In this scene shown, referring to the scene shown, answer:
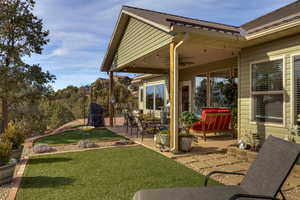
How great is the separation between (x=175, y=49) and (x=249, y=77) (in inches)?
94.5

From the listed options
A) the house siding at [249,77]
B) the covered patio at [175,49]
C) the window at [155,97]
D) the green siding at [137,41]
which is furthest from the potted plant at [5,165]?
the window at [155,97]

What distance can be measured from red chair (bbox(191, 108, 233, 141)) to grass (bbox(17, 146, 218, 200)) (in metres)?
2.50

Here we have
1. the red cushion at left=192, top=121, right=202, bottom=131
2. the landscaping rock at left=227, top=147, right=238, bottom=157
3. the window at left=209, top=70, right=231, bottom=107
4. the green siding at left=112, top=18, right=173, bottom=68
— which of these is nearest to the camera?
the landscaping rock at left=227, top=147, right=238, bottom=157

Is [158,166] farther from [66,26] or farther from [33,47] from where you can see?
[66,26]

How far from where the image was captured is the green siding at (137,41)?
5898mm

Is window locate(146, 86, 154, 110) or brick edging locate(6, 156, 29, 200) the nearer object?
brick edging locate(6, 156, 29, 200)

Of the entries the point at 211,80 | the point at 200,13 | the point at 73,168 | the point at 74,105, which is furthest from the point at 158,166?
the point at 74,105

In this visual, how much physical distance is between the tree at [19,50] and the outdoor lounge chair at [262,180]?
10032 millimetres

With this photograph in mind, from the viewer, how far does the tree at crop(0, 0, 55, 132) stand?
364 inches

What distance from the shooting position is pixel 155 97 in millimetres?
13266

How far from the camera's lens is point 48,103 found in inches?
659

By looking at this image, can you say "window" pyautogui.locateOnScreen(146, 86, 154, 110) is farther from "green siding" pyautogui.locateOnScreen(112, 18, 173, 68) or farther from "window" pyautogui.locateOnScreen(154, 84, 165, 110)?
"green siding" pyautogui.locateOnScreen(112, 18, 173, 68)

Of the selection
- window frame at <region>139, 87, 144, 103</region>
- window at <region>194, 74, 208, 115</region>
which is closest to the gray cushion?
window at <region>194, 74, 208, 115</region>

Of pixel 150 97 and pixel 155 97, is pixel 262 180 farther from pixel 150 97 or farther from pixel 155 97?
pixel 150 97
